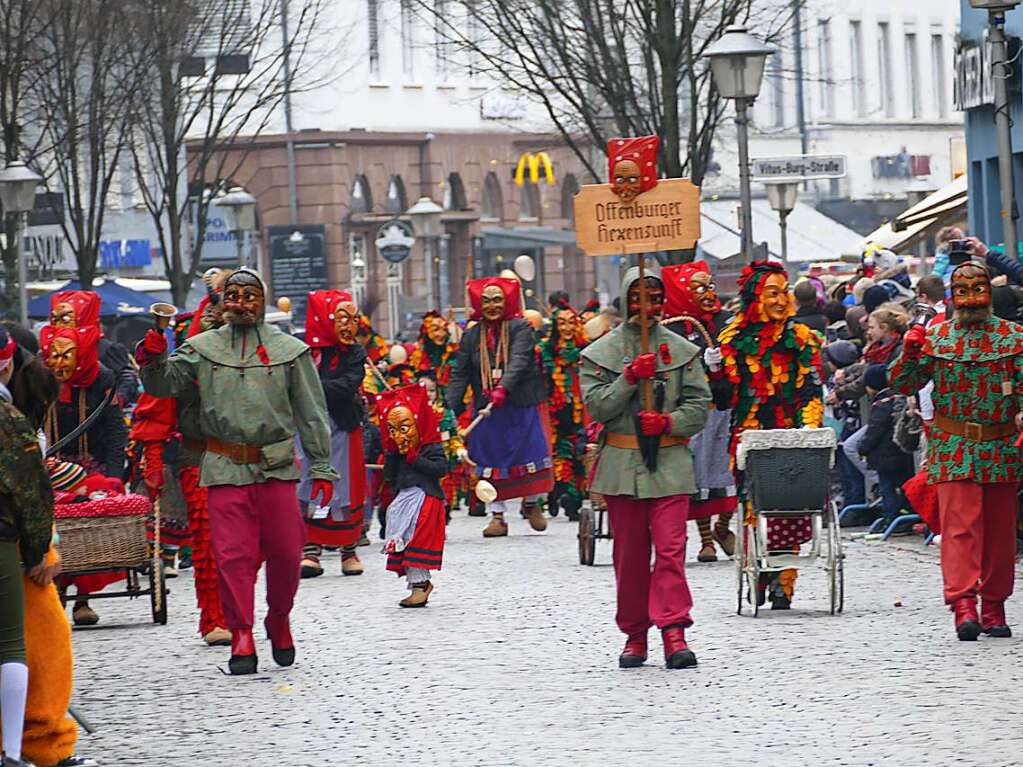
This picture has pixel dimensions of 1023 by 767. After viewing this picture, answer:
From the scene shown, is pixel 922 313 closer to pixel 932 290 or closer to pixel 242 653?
pixel 932 290

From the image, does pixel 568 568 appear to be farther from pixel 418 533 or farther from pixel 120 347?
pixel 120 347

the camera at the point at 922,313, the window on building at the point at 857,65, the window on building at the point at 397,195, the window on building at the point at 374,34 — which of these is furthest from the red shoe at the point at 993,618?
A: the window on building at the point at 857,65

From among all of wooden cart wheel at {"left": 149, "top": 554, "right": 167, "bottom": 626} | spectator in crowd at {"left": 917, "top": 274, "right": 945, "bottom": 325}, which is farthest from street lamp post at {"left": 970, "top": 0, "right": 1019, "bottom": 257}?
wooden cart wheel at {"left": 149, "top": 554, "right": 167, "bottom": 626}

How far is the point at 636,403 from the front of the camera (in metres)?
11.5

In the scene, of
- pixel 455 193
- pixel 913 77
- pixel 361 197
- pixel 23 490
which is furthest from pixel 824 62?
pixel 23 490

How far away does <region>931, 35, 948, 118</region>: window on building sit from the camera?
225 ft

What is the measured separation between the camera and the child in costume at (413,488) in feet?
48.7


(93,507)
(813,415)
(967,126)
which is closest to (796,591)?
(813,415)

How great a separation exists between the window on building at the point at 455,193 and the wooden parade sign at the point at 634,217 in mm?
49726

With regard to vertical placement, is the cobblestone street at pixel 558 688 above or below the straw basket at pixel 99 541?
below

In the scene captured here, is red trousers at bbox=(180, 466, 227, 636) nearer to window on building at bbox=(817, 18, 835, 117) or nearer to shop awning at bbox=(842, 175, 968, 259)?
shop awning at bbox=(842, 175, 968, 259)

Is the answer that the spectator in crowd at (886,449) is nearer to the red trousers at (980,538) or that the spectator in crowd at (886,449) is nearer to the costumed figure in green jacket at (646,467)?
the red trousers at (980,538)

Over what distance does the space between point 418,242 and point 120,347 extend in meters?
46.1

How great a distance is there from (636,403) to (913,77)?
5822 cm
